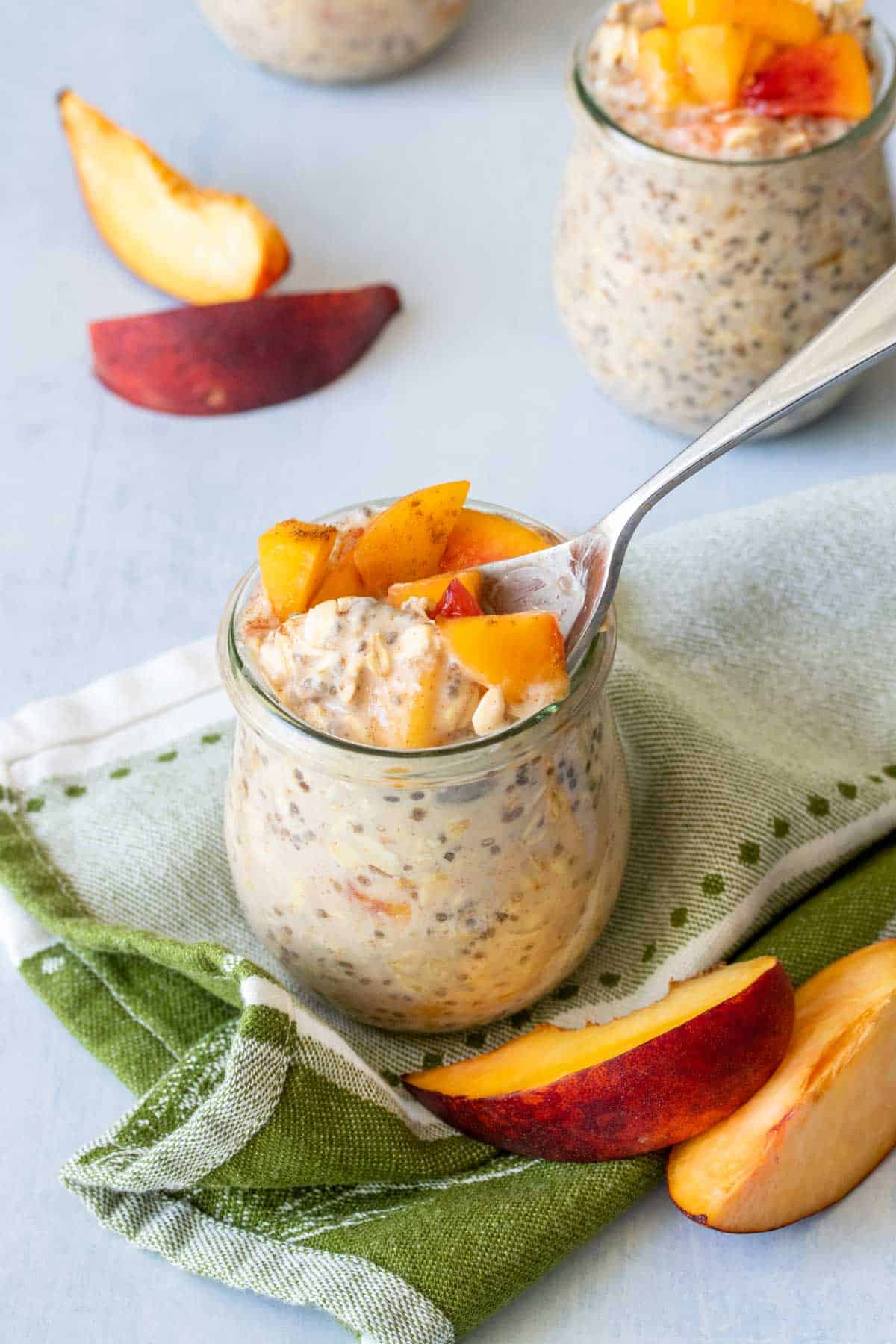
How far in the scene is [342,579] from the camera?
96cm

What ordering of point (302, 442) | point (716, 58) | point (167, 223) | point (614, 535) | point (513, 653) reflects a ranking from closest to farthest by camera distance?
1. point (513, 653)
2. point (614, 535)
3. point (716, 58)
4. point (302, 442)
5. point (167, 223)

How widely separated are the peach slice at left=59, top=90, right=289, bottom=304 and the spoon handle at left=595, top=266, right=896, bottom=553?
82cm

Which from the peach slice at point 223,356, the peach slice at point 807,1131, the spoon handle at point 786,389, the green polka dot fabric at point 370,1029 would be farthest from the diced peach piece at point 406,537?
the peach slice at point 223,356

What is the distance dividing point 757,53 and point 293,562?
704 mm

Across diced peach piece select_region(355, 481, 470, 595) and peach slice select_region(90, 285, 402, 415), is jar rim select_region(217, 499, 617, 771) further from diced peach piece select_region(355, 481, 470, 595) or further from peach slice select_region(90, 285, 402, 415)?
peach slice select_region(90, 285, 402, 415)

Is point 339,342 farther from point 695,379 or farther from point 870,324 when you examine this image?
point 870,324

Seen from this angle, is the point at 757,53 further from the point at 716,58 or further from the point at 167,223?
the point at 167,223

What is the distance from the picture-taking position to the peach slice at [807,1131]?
94 cm

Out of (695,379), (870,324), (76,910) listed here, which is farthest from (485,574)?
(695,379)

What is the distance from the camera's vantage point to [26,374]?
1719 mm

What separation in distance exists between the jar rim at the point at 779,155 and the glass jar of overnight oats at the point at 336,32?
514 mm

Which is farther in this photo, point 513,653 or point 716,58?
point 716,58

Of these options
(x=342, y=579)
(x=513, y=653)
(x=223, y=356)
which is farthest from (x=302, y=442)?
(x=513, y=653)

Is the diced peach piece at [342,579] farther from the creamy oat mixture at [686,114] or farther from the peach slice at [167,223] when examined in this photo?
the peach slice at [167,223]
